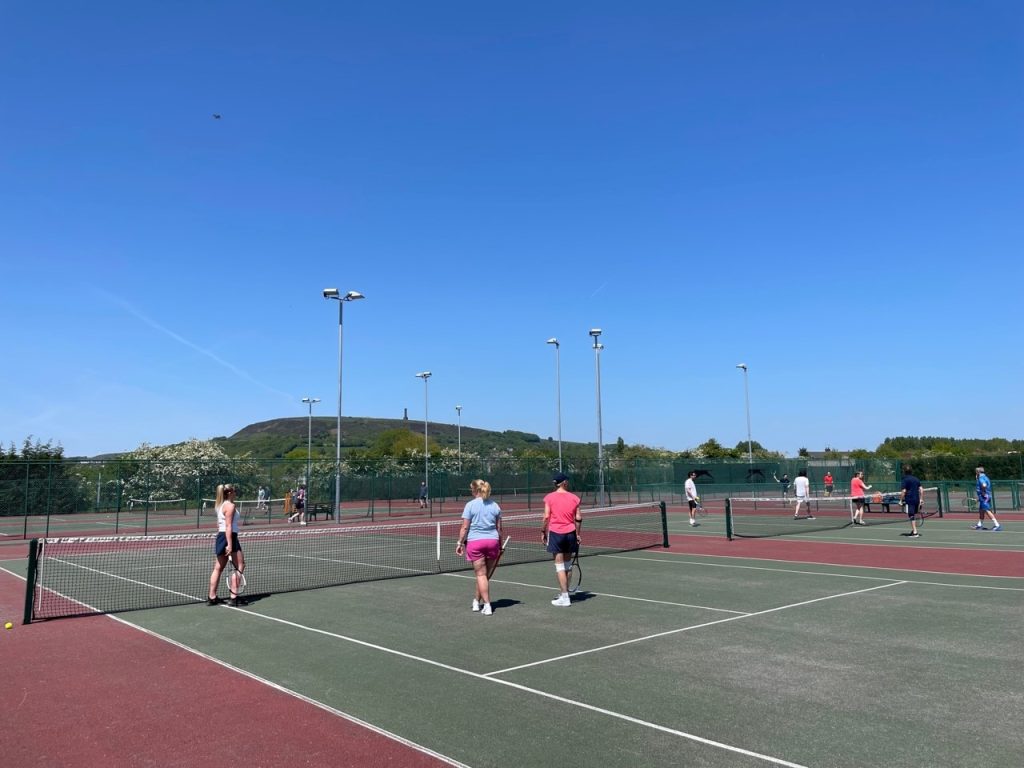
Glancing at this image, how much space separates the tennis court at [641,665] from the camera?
5016 millimetres

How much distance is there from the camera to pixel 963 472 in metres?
54.3

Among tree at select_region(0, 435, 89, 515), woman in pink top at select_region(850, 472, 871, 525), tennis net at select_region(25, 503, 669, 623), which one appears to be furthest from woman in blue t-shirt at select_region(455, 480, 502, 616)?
tree at select_region(0, 435, 89, 515)

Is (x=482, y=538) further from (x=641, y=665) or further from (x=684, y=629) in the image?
(x=641, y=665)

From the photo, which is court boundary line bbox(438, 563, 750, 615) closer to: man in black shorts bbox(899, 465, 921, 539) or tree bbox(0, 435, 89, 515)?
man in black shorts bbox(899, 465, 921, 539)

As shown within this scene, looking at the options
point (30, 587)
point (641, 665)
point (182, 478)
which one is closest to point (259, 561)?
point (30, 587)

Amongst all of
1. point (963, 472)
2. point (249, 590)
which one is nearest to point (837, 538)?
point (249, 590)

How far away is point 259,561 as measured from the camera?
16.8 meters

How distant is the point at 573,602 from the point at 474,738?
5.48 meters

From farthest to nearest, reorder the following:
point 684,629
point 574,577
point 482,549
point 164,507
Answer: point 164,507 < point 574,577 < point 482,549 < point 684,629

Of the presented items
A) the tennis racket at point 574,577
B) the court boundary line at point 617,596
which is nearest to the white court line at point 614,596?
the court boundary line at point 617,596

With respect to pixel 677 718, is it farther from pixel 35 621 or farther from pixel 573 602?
pixel 35 621

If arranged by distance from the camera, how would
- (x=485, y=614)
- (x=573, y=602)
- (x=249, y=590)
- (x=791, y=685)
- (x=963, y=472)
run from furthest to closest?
(x=963, y=472) → (x=249, y=590) → (x=573, y=602) → (x=485, y=614) → (x=791, y=685)

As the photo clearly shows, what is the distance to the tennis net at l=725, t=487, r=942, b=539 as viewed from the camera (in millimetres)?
22422

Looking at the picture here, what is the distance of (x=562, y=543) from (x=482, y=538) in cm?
112
